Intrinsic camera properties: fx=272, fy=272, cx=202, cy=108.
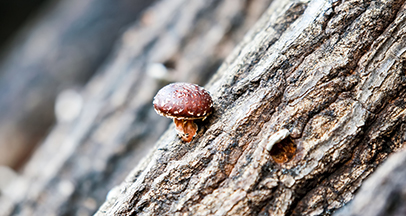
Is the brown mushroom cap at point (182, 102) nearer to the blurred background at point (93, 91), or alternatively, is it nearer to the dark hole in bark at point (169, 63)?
the blurred background at point (93, 91)

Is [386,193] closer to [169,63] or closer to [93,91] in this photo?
[169,63]

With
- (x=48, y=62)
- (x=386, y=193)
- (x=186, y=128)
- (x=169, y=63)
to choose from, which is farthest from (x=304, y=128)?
(x=48, y=62)

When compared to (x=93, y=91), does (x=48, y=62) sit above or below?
above

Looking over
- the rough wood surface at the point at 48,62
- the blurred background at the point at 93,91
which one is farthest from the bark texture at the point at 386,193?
the rough wood surface at the point at 48,62

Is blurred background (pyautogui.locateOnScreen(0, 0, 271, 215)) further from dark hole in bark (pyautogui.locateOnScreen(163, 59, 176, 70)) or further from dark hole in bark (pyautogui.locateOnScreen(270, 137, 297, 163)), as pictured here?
dark hole in bark (pyautogui.locateOnScreen(270, 137, 297, 163))

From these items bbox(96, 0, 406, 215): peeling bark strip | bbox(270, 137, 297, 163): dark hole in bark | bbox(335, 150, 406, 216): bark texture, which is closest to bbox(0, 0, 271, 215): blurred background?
bbox(96, 0, 406, 215): peeling bark strip

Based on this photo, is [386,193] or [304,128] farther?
[304,128]

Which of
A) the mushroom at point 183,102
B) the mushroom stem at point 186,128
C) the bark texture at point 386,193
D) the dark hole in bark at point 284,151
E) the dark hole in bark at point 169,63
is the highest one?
the dark hole in bark at point 169,63
